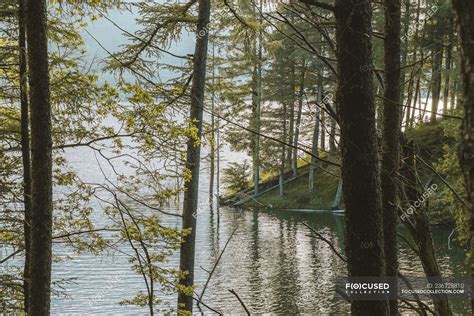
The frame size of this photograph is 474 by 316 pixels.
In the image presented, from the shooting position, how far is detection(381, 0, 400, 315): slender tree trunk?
3514mm

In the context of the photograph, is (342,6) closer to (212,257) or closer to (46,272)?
(46,272)

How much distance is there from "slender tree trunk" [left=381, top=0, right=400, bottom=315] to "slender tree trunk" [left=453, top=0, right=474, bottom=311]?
1928mm

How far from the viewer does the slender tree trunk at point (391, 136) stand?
138 inches

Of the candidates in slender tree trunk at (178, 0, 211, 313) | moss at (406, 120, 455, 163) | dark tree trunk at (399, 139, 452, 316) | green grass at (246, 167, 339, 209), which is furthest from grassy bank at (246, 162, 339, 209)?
dark tree trunk at (399, 139, 452, 316)

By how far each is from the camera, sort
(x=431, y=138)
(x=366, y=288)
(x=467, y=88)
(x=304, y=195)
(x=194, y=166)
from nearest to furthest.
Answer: (x=467, y=88), (x=366, y=288), (x=194, y=166), (x=431, y=138), (x=304, y=195)

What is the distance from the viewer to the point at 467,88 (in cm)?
149

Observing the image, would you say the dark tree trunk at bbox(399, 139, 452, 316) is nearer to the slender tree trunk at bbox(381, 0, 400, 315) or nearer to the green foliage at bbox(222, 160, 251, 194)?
the slender tree trunk at bbox(381, 0, 400, 315)

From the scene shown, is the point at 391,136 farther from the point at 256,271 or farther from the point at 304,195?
the point at 304,195

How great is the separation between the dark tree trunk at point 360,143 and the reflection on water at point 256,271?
10.9 meters

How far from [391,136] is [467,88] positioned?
7.29 feet

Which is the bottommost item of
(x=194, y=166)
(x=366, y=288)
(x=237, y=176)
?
(x=366, y=288)

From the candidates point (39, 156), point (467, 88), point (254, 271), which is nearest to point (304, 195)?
point (254, 271)

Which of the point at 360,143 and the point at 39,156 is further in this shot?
the point at 39,156

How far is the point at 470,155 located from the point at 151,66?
9.55 m
